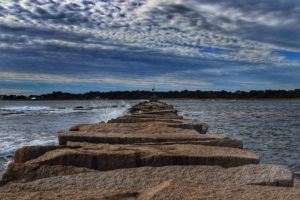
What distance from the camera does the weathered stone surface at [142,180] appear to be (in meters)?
3.31

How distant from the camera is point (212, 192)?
10.2 ft

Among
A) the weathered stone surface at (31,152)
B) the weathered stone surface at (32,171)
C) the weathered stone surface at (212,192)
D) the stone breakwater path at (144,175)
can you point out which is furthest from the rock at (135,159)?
the weathered stone surface at (212,192)

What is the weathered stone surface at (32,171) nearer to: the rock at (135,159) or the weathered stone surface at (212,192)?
the rock at (135,159)

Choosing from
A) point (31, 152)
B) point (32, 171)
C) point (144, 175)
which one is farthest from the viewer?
point (31, 152)

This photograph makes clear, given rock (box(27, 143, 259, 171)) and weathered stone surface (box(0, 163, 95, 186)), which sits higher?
rock (box(27, 143, 259, 171))

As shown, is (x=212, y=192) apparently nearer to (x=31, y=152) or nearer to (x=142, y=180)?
(x=142, y=180)

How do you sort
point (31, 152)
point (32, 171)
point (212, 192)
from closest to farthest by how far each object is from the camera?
point (212, 192), point (32, 171), point (31, 152)

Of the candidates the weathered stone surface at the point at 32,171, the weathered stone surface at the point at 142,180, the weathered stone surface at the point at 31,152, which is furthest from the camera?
the weathered stone surface at the point at 31,152

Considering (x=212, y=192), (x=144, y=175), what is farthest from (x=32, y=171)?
(x=212, y=192)

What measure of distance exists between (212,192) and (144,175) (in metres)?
0.76

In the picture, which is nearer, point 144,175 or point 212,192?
point 212,192

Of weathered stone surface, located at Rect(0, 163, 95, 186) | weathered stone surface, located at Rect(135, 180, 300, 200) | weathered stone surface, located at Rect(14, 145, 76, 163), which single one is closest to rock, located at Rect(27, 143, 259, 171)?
weathered stone surface, located at Rect(0, 163, 95, 186)

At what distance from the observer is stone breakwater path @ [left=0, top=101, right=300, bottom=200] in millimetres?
3137

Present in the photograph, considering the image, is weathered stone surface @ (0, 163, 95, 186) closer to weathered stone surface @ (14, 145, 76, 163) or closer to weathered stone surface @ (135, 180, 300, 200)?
weathered stone surface @ (14, 145, 76, 163)
